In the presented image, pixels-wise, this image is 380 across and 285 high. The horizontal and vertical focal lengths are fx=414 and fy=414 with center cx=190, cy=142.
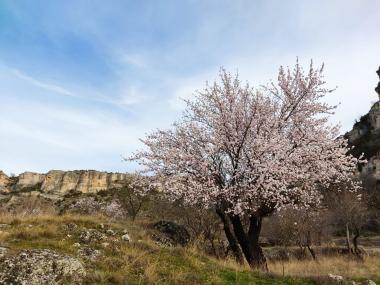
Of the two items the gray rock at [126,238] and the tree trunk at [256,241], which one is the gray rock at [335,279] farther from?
the gray rock at [126,238]

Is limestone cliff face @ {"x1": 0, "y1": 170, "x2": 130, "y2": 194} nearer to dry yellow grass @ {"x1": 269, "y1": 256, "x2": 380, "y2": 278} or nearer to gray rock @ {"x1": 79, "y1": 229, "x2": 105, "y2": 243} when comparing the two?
dry yellow grass @ {"x1": 269, "y1": 256, "x2": 380, "y2": 278}

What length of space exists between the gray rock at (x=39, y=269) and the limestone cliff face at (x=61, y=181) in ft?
399

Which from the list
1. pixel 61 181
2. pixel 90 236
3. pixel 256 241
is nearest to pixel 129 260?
pixel 90 236

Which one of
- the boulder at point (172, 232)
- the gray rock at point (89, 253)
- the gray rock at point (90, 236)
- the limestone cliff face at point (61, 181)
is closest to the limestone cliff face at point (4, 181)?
the limestone cliff face at point (61, 181)

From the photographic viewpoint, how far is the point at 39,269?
28.6 ft

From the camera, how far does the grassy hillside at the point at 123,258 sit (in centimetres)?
954

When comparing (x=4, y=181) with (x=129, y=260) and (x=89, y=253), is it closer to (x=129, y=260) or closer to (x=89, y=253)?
(x=89, y=253)

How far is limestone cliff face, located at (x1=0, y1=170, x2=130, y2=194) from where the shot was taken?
5133 inches

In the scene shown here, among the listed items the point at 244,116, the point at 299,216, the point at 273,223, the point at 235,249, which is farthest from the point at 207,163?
the point at 273,223

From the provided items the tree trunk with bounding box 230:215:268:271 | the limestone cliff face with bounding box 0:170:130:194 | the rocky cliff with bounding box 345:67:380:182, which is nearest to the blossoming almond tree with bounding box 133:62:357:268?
the tree trunk with bounding box 230:215:268:271

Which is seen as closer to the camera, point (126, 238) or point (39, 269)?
point (39, 269)

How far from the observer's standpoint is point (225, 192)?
15.3m

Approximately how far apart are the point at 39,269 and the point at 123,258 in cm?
239

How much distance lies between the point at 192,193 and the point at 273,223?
27.8m
